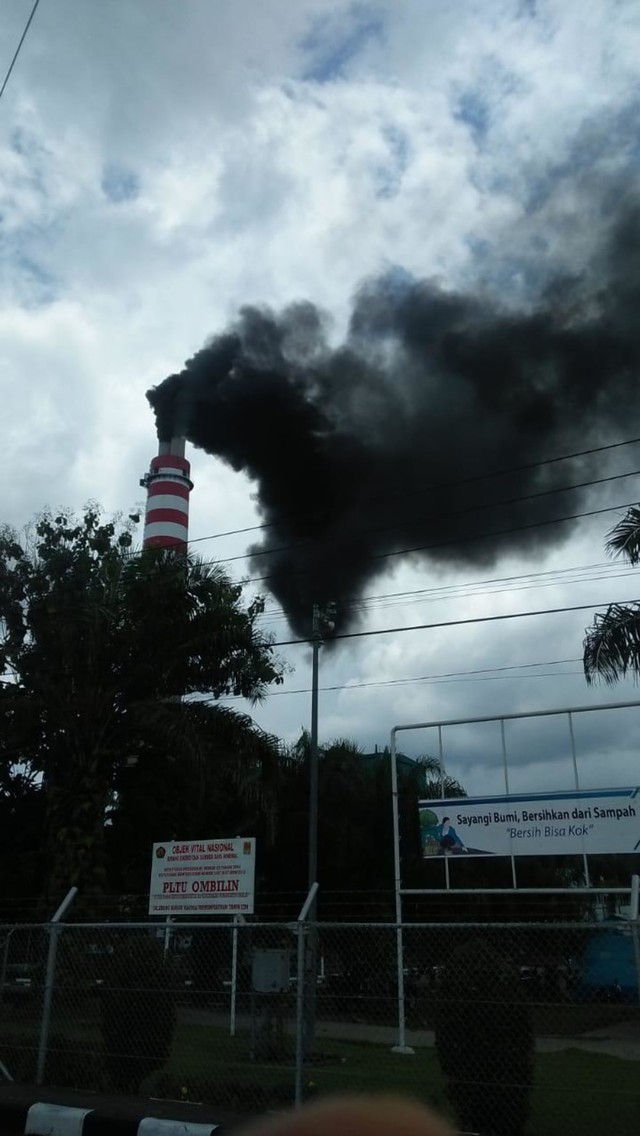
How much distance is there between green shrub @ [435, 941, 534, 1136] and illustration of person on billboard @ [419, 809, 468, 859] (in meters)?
4.10

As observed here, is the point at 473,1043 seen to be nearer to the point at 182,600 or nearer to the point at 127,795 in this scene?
the point at 182,600

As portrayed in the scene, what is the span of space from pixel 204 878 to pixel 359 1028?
100.0 inches

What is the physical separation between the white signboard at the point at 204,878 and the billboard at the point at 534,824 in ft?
7.34

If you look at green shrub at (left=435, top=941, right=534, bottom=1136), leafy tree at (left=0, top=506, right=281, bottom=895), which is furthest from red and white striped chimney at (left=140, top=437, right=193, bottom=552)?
green shrub at (left=435, top=941, right=534, bottom=1136)

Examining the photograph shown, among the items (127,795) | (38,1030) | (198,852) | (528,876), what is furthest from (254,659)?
(38,1030)

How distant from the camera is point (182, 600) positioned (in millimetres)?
17891

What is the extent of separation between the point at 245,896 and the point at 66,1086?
364 cm

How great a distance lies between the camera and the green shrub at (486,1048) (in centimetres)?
611

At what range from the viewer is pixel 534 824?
10.2 metres

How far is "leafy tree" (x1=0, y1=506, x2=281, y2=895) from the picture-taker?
56.7ft

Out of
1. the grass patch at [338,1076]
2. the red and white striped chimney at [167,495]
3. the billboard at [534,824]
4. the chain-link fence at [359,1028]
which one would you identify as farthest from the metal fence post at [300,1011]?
the red and white striped chimney at [167,495]

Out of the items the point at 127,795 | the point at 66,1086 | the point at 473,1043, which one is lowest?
the point at 66,1086

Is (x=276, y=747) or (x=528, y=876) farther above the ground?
(x=276, y=747)

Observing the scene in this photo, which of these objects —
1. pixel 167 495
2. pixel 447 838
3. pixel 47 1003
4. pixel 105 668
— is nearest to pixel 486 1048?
pixel 47 1003
